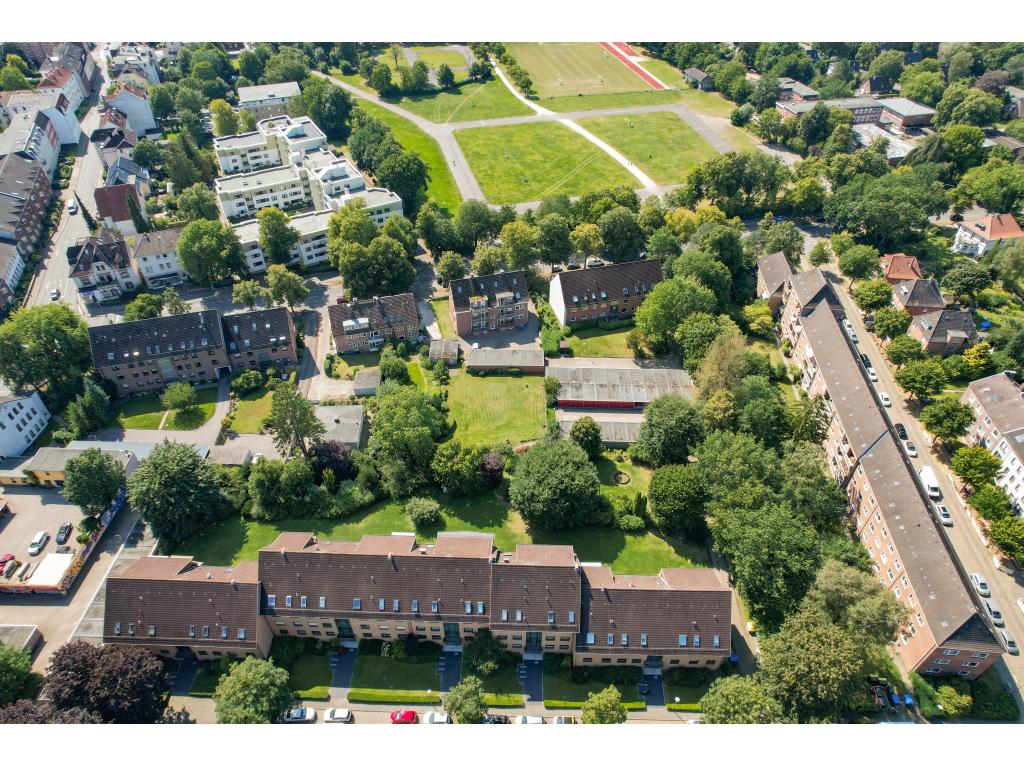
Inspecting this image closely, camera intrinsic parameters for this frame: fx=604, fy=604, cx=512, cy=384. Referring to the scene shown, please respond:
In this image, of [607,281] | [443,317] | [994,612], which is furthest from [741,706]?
[443,317]

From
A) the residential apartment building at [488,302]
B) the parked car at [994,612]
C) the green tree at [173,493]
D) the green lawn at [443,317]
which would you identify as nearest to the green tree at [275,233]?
the green lawn at [443,317]

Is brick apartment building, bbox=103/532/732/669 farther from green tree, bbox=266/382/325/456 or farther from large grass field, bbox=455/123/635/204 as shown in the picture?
large grass field, bbox=455/123/635/204

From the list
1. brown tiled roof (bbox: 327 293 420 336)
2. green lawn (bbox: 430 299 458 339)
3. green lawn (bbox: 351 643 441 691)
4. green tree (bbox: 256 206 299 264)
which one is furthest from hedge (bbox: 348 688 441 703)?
green tree (bbox: 256 206 299 264)

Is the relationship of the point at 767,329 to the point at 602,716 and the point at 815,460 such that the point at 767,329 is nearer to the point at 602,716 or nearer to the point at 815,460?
the point at 815,460

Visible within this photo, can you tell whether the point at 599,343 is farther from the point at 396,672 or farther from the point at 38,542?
the point at 38,542

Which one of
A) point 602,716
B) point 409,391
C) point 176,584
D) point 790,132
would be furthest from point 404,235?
point 790,132

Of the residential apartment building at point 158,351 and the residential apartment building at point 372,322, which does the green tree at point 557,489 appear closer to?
the residential apartment building at point 372,322
